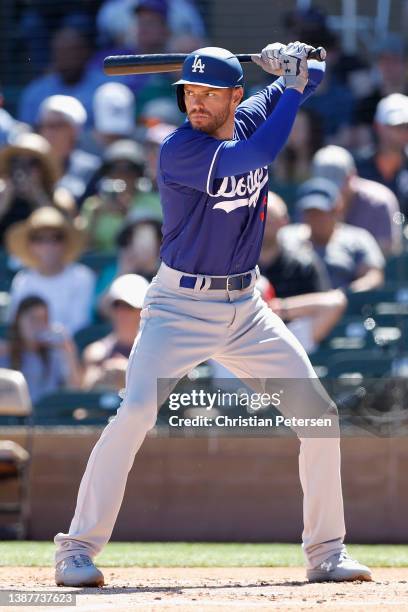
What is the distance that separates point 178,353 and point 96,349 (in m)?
3.01

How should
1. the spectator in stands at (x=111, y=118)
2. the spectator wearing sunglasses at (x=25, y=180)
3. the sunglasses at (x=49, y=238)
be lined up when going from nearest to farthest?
the sunglasses at (x=49, y=238), the spectator wearing sunglasses at (x=25, y=180), the spectator in stands at (x=111, y=118)

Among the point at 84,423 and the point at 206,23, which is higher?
the point at 206,23

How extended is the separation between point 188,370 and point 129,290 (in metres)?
2.81

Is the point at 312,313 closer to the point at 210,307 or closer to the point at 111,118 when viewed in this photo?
the point at 111,118

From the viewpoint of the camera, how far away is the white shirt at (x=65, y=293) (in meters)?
7.38

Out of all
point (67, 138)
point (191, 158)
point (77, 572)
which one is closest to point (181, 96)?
point (191, 158)

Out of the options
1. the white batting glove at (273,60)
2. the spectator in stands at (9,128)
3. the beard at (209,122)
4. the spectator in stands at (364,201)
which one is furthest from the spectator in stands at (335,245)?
the beard at (209,122)

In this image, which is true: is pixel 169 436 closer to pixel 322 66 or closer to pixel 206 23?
pixel 322 66

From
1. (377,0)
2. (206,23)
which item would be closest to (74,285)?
(206,23)

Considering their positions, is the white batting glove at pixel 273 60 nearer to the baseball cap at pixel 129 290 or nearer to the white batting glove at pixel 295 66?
the white batting glove at pixel 295 66

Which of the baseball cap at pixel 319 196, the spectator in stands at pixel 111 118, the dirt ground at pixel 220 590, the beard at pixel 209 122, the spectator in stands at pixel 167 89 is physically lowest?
the dirt ground at pixel 220 590

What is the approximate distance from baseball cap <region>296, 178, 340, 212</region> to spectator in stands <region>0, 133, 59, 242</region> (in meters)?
1.69

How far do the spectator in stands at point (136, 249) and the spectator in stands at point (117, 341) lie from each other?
35cm

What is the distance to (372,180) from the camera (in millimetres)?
7840
